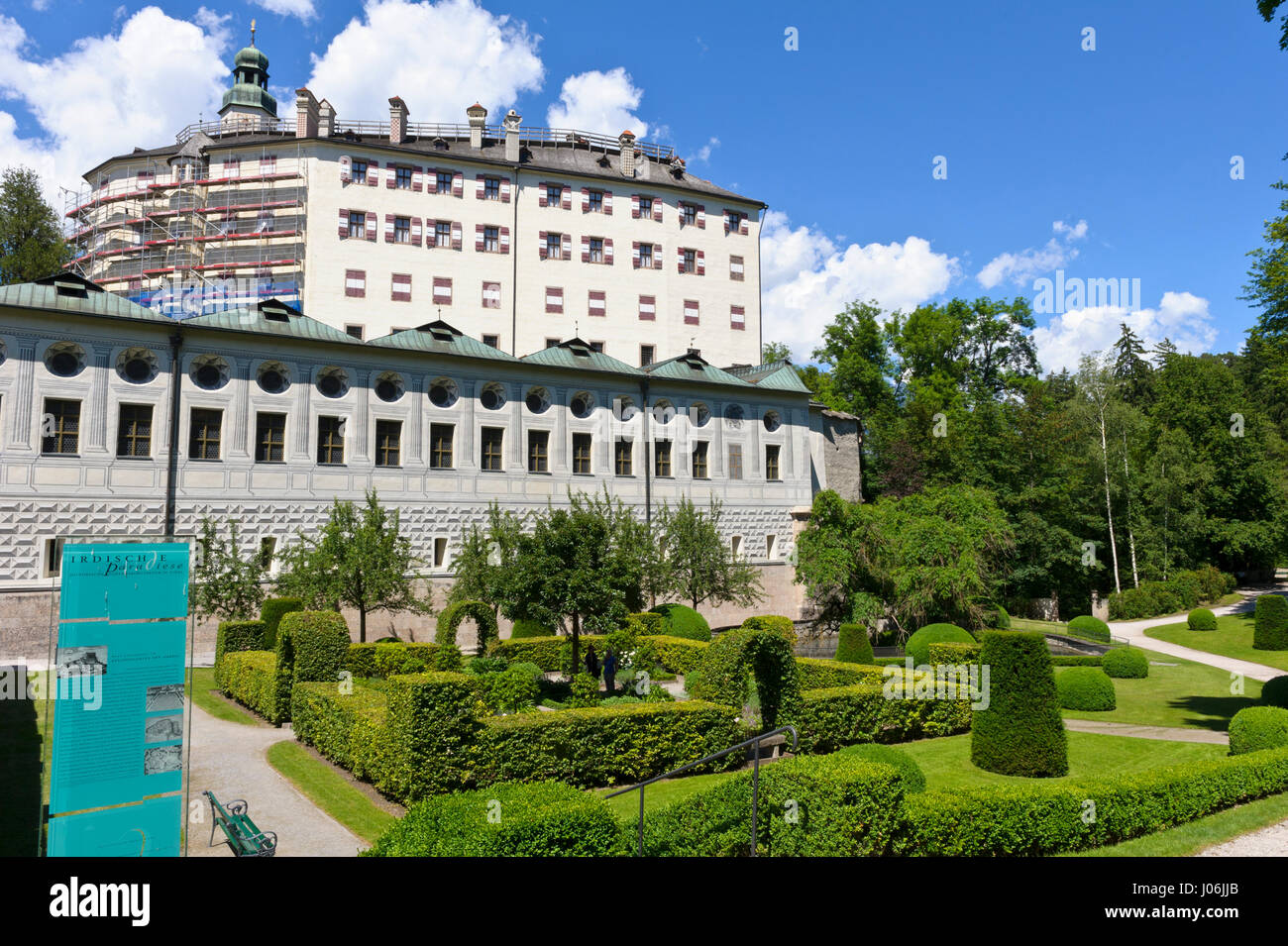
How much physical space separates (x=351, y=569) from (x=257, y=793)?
41.2 ft

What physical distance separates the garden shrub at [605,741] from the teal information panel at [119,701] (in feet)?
21.4

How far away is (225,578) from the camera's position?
2728 cm

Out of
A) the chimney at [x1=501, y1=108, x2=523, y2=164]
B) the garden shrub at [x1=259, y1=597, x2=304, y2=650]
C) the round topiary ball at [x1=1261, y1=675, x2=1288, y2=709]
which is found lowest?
the round topiary ball at [x1=1261, y1=675, x2=1288, y2=709]

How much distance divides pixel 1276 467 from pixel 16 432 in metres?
62.2

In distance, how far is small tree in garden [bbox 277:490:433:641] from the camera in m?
25.2

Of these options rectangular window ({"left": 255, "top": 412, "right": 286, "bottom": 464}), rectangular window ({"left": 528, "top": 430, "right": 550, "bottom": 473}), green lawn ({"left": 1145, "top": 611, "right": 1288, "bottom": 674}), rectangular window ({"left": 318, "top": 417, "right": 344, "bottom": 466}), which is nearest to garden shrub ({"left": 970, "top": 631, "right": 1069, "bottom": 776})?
green lawn ({"left": 1145, "top": 611, "right": 1288, "bottom": 674})

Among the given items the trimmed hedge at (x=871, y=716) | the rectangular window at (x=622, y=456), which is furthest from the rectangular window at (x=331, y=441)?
the trimmed hedge at (x=871, y=716)

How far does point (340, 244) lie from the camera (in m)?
40.0

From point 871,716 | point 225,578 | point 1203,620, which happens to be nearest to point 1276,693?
point 871,716

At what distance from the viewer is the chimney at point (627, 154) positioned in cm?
4684

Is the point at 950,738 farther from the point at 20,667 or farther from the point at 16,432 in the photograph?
the point at 16,432

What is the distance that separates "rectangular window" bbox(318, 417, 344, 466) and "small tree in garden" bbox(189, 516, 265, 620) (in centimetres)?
417

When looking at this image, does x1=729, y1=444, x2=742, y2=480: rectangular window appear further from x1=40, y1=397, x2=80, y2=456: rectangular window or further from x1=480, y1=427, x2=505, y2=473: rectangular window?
x1=40, y1=397, x2=80, y2=456: rectangular window
